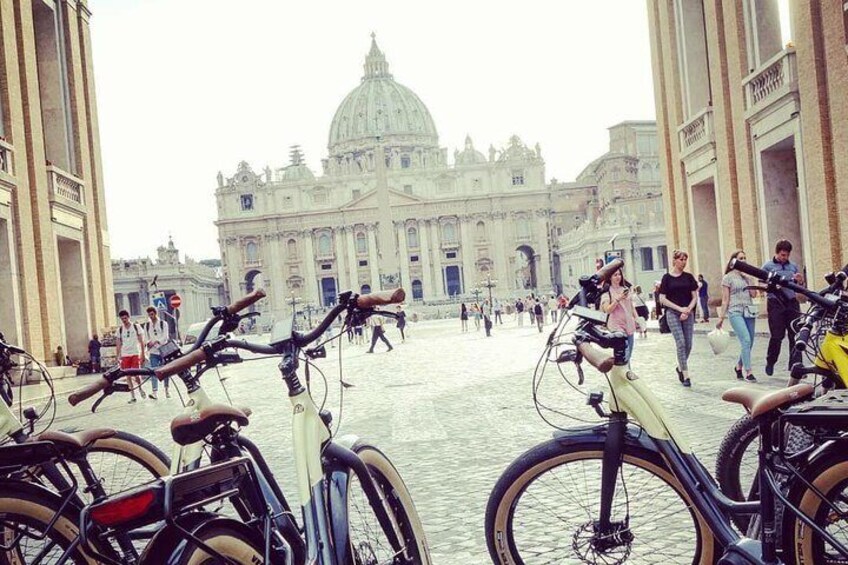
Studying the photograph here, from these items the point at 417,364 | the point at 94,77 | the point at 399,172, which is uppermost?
the point at 399,172

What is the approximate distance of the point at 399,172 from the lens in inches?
4360

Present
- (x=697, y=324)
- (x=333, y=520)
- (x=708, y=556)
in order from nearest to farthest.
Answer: (x=333, y=520) → (x=708, y=556) → (x=697, y=324)

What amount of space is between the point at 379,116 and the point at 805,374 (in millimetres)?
127808

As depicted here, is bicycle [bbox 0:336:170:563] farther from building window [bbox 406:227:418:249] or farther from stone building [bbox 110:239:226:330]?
building window [bbox 406:227:418:249]

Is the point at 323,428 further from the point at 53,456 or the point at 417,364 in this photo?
the point at 417,364

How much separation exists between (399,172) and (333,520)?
108364 mm

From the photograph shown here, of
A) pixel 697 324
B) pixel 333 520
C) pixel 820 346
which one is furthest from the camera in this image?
pixel 697 324

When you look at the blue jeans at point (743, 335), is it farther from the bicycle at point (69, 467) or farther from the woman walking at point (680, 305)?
the bicycle at point (69, 467)

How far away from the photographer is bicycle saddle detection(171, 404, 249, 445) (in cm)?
342

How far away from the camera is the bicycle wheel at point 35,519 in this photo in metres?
3.40

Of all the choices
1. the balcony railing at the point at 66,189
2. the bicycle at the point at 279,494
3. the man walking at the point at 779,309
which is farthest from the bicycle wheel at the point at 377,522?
the balcony railing at the point at 66,189

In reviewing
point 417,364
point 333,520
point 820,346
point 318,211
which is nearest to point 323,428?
point 333,520

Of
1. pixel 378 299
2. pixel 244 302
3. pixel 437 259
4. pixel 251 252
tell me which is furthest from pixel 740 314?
pixel 251 252

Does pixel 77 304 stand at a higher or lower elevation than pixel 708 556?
higher
